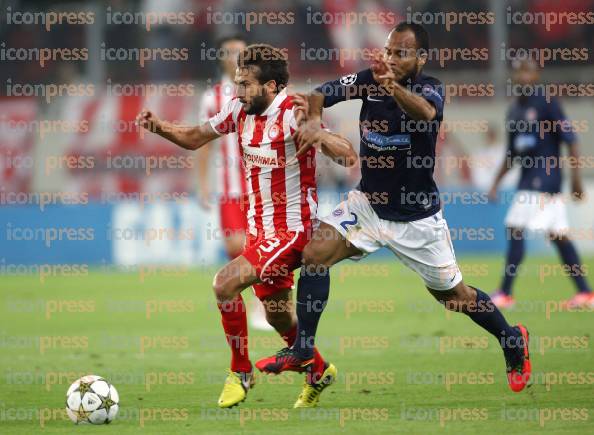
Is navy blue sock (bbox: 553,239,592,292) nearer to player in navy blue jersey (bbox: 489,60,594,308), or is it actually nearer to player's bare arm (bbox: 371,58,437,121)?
player in navy blue jersey (bbox: 489,60,594,308)

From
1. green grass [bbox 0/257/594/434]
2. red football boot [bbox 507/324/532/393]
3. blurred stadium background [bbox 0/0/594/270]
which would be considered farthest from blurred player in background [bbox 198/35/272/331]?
blurred stadium background [bbox 0/0/594/270]

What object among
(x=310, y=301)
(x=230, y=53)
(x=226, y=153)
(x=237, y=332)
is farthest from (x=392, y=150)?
(x=226, y=153)

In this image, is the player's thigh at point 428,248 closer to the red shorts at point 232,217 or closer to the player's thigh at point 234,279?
the player's thigh at point 234,279

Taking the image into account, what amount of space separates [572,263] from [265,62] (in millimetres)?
6114

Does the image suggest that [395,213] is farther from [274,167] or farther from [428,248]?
[274,167]

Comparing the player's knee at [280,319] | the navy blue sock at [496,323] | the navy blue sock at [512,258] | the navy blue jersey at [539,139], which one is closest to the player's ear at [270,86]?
the player's knee at [280,319]

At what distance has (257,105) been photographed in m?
7.09

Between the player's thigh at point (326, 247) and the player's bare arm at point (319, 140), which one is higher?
the player's bare arm at point (319, 140)

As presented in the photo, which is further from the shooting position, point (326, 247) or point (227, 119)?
point (227, 119)

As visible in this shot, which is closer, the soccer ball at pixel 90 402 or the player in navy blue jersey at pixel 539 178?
the soccer ball at pixel 90 402

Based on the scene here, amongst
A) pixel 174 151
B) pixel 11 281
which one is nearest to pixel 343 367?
pixel 11 281

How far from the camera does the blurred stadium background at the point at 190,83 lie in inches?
827

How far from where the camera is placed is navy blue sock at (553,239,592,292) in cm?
1200

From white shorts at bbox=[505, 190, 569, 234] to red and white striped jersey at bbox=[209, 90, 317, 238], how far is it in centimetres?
528
